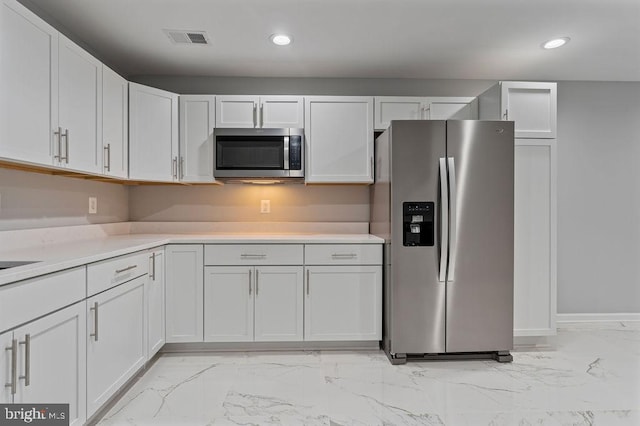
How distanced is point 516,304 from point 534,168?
3.55 feet

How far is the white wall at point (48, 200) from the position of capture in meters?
1.94

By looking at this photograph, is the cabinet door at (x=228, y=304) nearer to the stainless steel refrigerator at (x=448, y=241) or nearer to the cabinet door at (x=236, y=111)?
the stainless steel refrigerator at (x=448, y=241)

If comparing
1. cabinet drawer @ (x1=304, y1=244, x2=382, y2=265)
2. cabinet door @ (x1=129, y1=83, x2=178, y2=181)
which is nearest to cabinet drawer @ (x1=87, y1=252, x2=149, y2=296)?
cabinet door @ (x1=129, y1=83, x2=178, y2=181)

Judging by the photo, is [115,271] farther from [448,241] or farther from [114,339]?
[448,241]

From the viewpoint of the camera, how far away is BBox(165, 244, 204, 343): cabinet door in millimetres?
2660

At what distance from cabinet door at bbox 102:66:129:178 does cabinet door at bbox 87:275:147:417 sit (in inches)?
33.9

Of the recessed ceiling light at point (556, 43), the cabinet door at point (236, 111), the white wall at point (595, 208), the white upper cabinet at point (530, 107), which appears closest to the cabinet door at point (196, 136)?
the cabinet door at point (236, 111)

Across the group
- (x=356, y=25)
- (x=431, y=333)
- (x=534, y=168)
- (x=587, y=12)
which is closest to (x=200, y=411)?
(x=431, y=333)

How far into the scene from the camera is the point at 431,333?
2520 mm

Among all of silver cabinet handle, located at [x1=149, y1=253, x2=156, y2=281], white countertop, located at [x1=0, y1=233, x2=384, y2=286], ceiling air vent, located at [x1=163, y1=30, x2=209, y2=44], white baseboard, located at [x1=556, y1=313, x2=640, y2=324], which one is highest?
ceiling air vent, located at [x1=163, y1=30, x2=209, y2=44]

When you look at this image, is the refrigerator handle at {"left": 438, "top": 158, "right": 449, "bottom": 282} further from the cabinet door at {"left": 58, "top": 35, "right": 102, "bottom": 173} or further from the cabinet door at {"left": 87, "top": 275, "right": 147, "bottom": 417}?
the cabinet door at {"left": 58, "top": 35, "right": 102, "bottom": 173}

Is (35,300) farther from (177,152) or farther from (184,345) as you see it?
(177,152)

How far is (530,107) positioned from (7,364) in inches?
135

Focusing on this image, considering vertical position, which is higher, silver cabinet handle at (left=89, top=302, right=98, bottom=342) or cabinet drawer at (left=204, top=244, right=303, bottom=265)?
cabinet drawer at (left=204, top=244, right=303, bottom=265)
